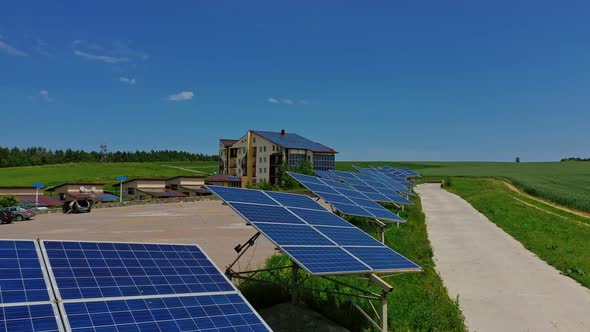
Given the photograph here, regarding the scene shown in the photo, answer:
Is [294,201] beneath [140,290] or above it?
above

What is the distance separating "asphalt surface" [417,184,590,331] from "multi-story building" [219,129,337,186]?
234ft

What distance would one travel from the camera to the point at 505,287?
15.8 metres

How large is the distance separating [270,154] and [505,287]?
85.8 meters

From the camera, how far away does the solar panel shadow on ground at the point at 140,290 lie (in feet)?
18.6

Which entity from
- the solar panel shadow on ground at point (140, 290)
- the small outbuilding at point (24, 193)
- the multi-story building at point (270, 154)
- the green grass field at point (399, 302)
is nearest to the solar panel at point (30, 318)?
the solar panel shadow on ground at point (140, 290)

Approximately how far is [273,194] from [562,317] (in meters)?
9.01

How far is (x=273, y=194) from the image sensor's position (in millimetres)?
13680

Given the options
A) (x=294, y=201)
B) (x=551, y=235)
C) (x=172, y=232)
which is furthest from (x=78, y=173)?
(x=294, y=201)

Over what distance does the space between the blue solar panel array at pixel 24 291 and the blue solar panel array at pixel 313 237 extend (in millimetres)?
4028

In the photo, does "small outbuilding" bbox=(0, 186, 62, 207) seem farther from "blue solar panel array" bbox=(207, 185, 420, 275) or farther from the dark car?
"blue solar panel array" bbox=(207, 185, 420, 275)

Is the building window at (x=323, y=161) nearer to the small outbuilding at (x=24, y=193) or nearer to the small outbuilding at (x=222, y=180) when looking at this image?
the small outbuilding at (x=222, y=180)

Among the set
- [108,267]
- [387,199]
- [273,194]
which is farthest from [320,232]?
[387,199]

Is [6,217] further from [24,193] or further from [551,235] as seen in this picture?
[24,193]

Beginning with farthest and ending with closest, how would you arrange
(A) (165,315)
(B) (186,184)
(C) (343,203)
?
(B) (186,184) → (C) (343,203) → (A) (165,315)
